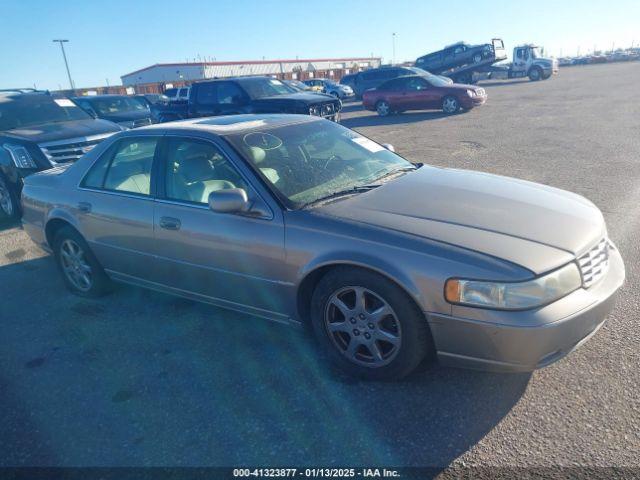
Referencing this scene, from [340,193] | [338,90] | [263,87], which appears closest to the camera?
[340,193]

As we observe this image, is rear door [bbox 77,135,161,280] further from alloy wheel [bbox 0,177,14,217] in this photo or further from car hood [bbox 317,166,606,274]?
alloy wheel [bbox 0,177,14,217]

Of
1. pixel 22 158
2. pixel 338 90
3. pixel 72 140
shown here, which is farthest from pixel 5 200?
pixel 338 90

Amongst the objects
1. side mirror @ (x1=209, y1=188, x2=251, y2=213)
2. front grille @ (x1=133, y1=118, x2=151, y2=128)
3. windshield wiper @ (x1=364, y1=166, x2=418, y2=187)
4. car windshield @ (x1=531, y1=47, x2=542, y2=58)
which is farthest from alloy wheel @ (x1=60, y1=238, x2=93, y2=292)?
car windshield @ (x1=531, y1=47, x2=542, y2=58)

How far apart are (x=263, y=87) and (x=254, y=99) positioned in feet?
2.30

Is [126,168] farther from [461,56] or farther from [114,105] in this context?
[461,56]

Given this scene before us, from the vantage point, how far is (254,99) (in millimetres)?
11750

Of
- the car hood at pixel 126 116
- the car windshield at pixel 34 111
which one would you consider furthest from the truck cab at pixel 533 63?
the car windshield at pixel 34 111

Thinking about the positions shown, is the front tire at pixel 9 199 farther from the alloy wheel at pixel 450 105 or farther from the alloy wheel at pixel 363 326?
the alloy wheel at pixel 450 105

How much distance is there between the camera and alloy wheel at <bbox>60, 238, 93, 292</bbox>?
433cm

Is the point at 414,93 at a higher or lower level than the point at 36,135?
lower

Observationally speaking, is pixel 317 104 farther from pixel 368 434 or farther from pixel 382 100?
pixel 368 434

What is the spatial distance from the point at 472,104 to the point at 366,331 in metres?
15.5

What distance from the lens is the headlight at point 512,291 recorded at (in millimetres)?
2332

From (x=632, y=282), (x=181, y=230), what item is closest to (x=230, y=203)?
(x=181, y=230)
